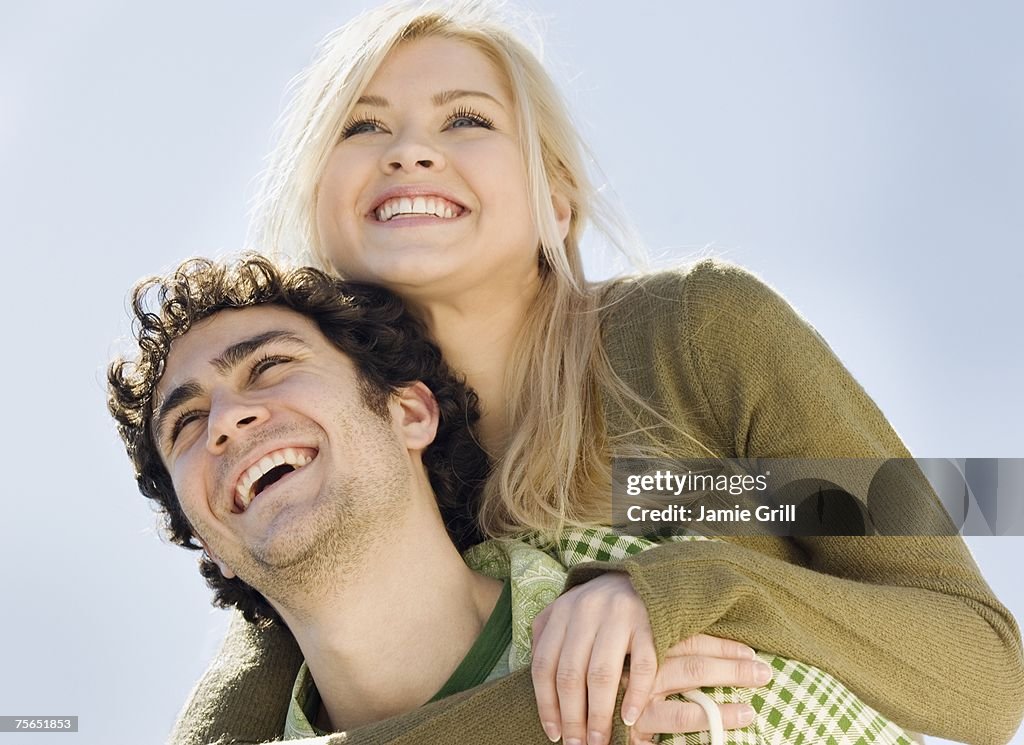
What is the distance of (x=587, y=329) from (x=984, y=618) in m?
1.23

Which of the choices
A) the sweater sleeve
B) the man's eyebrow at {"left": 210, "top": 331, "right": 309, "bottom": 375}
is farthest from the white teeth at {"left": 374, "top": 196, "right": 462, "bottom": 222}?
the sweater sleeve

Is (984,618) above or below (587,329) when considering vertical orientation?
below

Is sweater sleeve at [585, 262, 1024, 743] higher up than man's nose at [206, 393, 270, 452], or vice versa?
man's nose at [206, 393, 270, 452]

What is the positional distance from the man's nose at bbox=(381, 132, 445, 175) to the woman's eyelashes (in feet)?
0.39

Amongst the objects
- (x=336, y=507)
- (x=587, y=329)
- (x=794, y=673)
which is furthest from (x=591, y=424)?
(x=794, y=673)

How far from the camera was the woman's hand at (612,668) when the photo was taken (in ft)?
7.39

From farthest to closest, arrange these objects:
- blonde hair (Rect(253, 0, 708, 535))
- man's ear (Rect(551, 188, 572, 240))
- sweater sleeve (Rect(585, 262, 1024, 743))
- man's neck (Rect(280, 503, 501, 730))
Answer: man's ear (Rect(551, 188, 572, 240)) < blonde hair (Rect(253, 0, 708, 535)) < man's neck (Rect(280, 503, 501, 730)) < sweater sleeve (Rect(585, 262, 1024, 743))

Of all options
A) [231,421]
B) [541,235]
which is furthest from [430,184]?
[231,421]

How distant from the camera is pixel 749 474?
313 centimetres

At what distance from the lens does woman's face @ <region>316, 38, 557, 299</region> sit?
3367mm

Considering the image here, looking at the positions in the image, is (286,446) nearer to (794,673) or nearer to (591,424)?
(591,424)

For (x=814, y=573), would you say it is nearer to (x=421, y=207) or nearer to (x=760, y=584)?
(x=760, y=584)

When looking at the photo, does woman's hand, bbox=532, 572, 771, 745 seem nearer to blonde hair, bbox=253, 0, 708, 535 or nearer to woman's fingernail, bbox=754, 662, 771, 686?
woman's fingernail, bbox=754, 662, 771, 686

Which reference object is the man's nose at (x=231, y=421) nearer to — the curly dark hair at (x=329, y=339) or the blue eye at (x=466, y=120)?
the curly dark hair at (x=329, y=339)
